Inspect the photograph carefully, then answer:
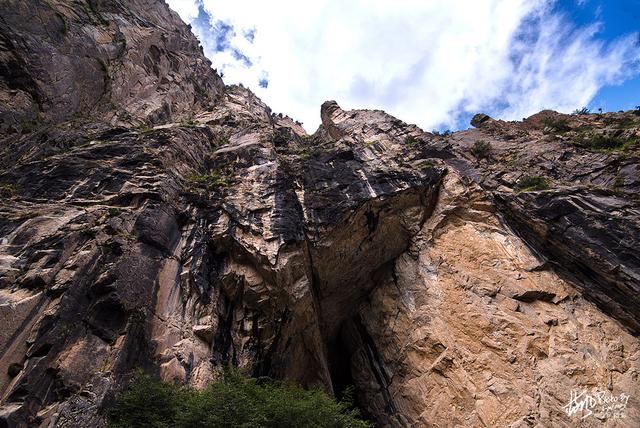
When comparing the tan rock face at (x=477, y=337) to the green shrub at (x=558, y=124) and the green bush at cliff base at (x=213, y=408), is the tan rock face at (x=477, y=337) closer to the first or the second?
the green bush at cliff base at (x=213, y=408)

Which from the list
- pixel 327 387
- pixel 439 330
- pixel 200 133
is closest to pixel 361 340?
pixel 327 387

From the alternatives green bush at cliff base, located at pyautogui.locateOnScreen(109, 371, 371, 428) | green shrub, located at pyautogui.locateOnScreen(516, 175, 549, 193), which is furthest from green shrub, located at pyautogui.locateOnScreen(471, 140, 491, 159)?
green bush at cliff base, located at pyautogui.locateOnScreen(109, 371, 371, 428)

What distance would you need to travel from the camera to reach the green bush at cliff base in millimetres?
9453

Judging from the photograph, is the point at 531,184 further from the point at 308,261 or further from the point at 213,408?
the point at 213,408

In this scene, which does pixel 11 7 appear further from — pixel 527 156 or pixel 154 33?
pixel 527 156

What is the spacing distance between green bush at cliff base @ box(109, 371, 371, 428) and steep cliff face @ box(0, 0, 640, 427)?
63 centimetres

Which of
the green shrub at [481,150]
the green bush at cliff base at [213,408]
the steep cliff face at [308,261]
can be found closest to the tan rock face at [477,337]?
the steep cliff face at [308,261]

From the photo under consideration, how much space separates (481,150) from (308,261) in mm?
13035

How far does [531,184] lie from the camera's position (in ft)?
56.7

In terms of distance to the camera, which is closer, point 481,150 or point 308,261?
point 308,261

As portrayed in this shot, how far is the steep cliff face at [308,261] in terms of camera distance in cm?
1091

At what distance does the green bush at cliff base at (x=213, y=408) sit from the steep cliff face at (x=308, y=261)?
24.9 inches
